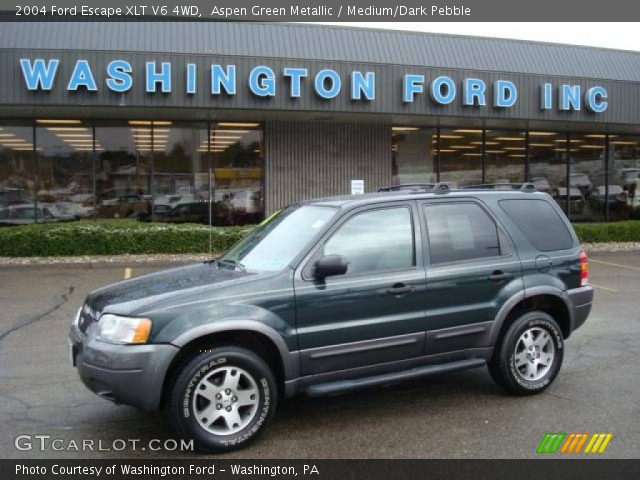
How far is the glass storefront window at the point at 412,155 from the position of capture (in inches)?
770

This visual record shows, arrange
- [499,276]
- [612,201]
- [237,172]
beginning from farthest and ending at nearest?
[612,201], [237,172], [499,276]

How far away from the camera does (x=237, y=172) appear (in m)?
18.4

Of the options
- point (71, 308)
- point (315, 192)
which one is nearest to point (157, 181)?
point (315, 192)

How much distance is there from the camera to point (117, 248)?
50.4ft

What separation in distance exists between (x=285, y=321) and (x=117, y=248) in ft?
38.6

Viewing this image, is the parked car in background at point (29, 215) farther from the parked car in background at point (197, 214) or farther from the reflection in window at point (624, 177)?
the reflection in window at point (624, 177)

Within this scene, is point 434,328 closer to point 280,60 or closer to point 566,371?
point 566,371

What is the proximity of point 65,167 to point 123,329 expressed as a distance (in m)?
14.6

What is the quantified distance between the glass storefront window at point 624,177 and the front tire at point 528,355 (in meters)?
18.4

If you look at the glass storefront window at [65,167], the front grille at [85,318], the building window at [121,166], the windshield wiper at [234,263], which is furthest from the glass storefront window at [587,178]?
the front grille at [85,318]

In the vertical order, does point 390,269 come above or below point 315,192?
below

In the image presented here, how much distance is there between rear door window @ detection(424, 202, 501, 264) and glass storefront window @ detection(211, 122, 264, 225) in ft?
43.8

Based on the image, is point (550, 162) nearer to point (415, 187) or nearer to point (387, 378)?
point (415, 187)

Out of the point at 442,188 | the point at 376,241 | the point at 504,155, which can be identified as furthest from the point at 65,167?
the point at 376,241
